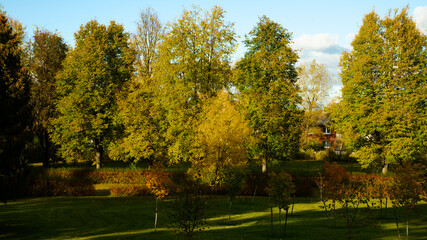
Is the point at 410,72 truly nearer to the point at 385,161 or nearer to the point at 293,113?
the point at 385,161

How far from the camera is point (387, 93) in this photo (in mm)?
37000

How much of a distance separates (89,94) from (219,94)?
18.2 meters

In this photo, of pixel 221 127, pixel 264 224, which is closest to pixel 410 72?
pixel 221 127

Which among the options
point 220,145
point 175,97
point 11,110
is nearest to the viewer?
point 11,110

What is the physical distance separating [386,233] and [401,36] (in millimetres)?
28045

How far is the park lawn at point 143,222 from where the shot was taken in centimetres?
1855

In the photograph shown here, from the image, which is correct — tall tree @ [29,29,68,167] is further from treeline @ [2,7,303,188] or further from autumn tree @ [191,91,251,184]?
autumn tree @ [191,91,251,184]

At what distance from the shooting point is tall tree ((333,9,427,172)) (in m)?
36.1

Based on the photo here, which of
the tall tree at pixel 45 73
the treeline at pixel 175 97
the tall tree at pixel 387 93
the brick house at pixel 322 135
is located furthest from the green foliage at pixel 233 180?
the brick house at pixel 322 135

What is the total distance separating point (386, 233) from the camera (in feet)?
59.8

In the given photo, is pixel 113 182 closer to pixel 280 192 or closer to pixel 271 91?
pixel 271 91

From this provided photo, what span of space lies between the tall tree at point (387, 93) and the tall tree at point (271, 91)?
7927mm

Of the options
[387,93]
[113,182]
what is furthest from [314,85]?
[113,182]

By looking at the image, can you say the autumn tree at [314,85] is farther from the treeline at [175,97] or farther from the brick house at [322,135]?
the treeline at [175,97]
